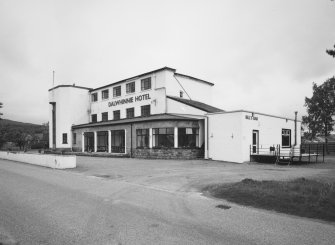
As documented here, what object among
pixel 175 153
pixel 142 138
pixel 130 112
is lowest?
pixel 175 153

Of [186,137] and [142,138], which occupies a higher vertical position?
[186,137]

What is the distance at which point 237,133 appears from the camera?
2197 centimetres

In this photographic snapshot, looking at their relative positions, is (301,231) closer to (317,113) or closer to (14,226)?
(14,226)

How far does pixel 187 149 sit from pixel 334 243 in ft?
65.2

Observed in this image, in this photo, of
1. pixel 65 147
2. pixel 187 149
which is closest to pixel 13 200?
pixel 187 149

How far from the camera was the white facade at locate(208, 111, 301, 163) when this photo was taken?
2183 cm

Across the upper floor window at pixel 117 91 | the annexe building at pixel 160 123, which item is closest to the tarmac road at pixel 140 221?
the annexe building at pixel 160 123

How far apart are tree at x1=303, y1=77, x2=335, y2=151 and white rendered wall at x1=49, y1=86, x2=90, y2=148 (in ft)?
109

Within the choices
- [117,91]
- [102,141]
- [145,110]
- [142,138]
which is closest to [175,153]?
[142,138]

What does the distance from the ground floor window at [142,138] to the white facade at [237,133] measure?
6.77 meters

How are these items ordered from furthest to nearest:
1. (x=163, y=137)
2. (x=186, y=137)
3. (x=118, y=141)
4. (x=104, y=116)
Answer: (x=104, y=116) < (x=118, y=141) < (x=163, y=137) < (x=186, y=137)

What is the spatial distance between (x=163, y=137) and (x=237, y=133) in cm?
725

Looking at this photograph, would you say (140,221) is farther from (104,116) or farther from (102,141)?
(104,116)

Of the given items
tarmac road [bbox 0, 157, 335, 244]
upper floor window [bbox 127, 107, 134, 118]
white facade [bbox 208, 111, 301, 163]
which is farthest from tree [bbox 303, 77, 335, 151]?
tarmac road [bbox 0, 157, 335, 244]
